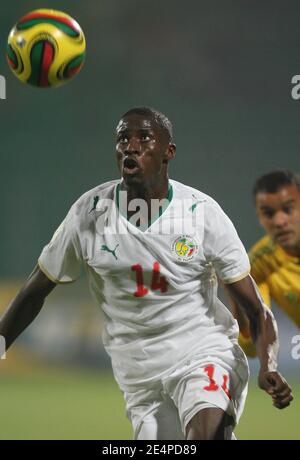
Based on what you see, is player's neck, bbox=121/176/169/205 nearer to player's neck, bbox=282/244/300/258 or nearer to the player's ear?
the player's ear

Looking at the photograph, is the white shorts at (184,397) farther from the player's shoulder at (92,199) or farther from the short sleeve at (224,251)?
the player's shoulder at (92,199)

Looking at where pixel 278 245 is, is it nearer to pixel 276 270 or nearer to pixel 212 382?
pixel 276 270

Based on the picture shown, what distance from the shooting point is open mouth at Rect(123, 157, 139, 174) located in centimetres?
423

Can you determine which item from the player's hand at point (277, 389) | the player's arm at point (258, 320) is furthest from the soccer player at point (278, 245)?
the player's hand at point (277, 389)

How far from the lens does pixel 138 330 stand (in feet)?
13.9

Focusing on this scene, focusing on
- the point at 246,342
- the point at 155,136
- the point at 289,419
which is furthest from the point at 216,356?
the point at 289,419

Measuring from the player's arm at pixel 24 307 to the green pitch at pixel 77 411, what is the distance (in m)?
2.35

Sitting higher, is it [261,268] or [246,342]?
[261,268]

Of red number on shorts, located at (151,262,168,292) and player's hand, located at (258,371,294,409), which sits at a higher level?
red number on shorts, located at (151,262,168,292)

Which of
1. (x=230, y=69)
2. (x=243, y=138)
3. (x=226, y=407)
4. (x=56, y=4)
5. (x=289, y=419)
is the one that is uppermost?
(x=56, y=4)

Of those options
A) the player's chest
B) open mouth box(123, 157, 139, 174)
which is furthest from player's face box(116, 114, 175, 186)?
the player's chest

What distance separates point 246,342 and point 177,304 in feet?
5.38

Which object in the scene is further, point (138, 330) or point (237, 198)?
point (237, 198)

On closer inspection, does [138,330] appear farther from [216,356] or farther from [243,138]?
[243,138]
